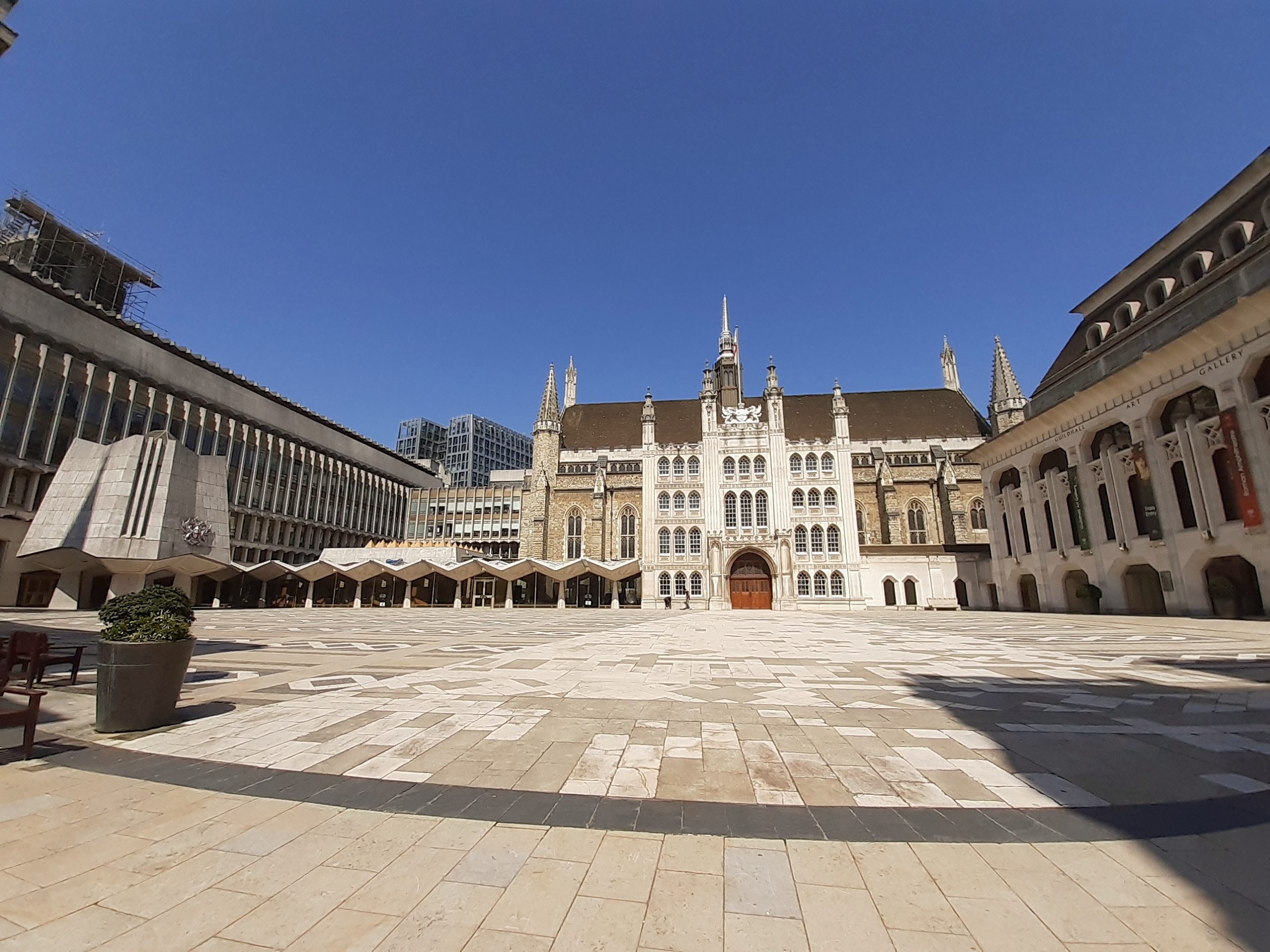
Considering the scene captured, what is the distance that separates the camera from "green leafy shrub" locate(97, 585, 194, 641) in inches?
220

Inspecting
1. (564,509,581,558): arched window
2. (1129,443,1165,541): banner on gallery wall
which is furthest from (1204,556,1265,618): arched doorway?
(564,509,581,558): arched window

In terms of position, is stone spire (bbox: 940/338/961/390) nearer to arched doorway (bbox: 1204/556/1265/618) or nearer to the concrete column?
arched doorway (bbox: 1204/556/1265/618)

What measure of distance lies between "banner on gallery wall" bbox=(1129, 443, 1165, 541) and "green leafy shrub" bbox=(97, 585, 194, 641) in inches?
1308

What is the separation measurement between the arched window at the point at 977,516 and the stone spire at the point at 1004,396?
8188 mm

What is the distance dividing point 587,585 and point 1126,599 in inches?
1374

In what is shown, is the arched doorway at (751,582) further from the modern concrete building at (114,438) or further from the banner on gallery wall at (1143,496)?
the modern concrete building at (114,438)

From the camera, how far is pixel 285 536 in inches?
1940

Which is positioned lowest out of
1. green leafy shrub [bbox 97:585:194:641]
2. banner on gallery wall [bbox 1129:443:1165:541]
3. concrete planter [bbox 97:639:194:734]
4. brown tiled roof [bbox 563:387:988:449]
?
concrete planter [bbox 97:639:194:734]

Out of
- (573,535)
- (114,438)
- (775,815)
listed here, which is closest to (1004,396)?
(573,535)

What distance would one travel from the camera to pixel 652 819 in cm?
348

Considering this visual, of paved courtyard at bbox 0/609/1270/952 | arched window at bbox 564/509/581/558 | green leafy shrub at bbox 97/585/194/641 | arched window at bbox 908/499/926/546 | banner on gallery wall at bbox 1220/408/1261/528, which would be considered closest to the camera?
paved courtyard at bbox 0/609/1270/952

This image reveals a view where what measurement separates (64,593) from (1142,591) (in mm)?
60420

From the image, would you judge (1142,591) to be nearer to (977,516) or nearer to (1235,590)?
(1235,590)

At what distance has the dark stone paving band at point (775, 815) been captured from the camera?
3268mm
